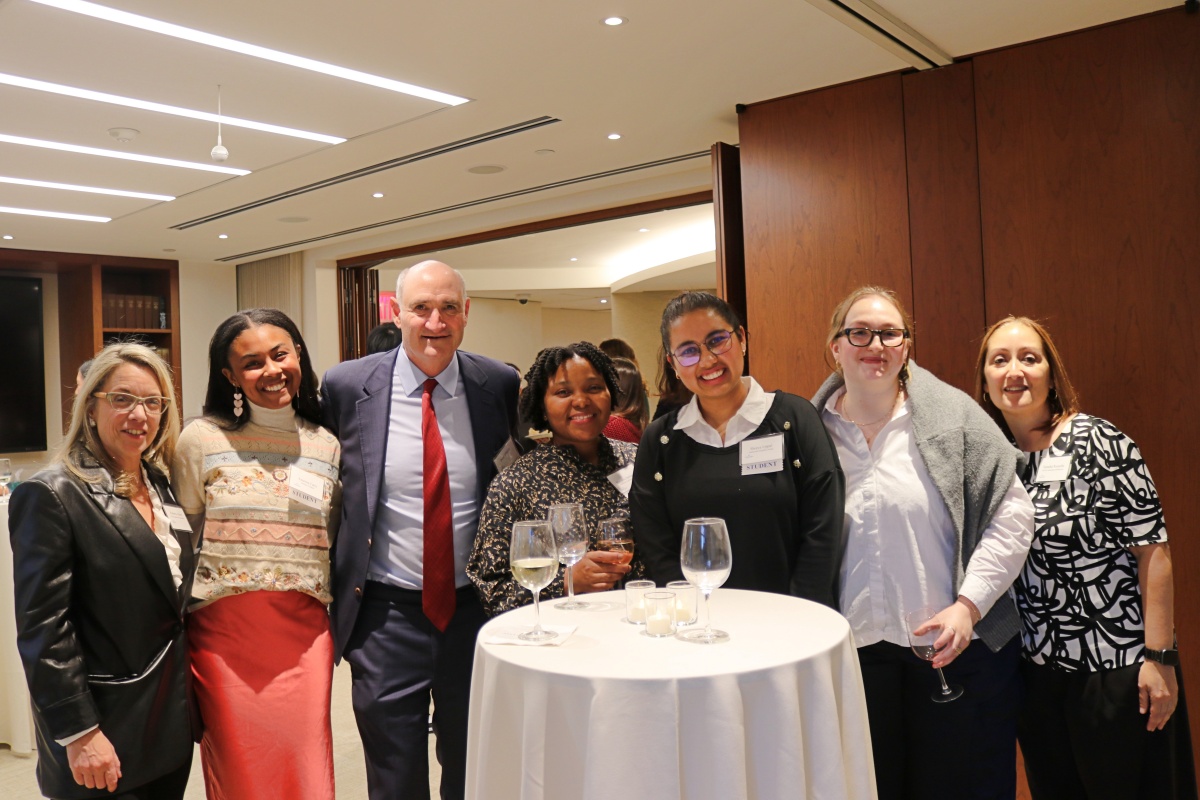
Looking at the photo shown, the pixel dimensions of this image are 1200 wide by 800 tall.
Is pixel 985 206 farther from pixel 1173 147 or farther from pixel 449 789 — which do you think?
pixel 449 789

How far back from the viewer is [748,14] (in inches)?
134

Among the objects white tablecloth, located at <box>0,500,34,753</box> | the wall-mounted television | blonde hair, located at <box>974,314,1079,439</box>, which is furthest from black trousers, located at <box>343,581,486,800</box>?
the wall-mounted television

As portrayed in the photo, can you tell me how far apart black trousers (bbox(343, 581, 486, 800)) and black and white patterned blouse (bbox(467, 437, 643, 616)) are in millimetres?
234

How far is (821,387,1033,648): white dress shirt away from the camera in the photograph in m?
2.06

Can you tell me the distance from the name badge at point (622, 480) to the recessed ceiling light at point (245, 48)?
2.48 m

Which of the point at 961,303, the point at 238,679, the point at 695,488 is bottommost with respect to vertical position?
the point at 238,679

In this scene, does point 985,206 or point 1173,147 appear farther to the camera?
point 985,206

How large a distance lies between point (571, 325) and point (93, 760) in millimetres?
14824

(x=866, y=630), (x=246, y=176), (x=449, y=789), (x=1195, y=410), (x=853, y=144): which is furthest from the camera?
(x=246, y=176)

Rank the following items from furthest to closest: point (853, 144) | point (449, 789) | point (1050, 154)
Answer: point (853, 144) → point (1050, 154) → point (449, 789)

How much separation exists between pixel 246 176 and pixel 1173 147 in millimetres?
4871

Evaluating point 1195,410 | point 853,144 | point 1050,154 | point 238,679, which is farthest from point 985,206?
point 238,679

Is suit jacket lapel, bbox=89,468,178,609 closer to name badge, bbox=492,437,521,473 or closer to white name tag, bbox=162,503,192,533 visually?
white name tag, bbox=162,503,192,533

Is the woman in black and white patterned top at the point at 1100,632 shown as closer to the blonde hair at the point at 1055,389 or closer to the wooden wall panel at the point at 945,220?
the blonde hair at the point at 1055,389
